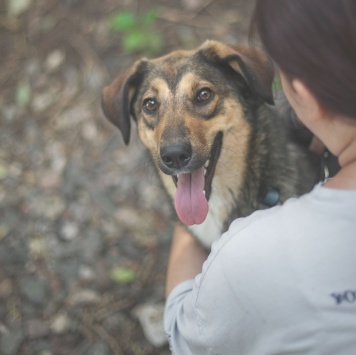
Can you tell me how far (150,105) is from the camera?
2.54 metres

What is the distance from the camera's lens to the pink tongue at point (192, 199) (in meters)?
2.33

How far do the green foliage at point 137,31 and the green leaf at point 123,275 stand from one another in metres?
1.86

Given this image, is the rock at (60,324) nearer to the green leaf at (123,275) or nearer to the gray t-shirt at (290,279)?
the green leaf at (123,275)

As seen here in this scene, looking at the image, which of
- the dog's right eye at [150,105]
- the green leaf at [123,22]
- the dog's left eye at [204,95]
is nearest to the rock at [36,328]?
the dog's right eye at [150,105]

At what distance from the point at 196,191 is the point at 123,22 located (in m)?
2.29

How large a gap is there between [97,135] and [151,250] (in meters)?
1.11

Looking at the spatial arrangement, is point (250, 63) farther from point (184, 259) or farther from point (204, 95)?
point (184, 259)

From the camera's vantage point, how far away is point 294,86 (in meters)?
1.25

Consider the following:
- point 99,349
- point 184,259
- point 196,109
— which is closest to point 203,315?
point 184,259

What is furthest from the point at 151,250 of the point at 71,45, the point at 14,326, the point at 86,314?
the point at 71,45

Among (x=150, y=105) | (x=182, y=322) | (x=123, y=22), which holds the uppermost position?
(x=150, y=105)

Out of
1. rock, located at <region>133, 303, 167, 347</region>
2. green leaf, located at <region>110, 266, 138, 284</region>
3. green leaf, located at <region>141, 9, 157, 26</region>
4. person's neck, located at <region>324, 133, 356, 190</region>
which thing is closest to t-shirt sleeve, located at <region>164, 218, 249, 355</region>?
person's neck, located at <region>324, 133, 356, 190</region>

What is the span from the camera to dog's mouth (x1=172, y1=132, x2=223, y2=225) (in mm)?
2334

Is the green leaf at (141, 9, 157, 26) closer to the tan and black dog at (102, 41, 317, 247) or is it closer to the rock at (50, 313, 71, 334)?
the tan and black dog at (102, 41, 317, 247)
